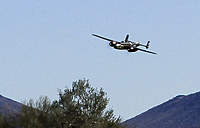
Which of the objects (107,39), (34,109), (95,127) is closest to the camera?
(107,39)

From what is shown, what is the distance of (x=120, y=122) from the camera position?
10894cm

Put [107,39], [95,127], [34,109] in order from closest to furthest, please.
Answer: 1. [107,39]
2. [95,127]
3. [34,109]

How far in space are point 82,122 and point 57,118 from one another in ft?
14.8

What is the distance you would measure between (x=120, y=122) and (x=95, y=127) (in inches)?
203

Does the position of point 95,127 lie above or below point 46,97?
below

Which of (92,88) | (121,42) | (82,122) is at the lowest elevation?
(121,42)

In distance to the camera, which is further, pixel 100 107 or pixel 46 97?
pixel 46 97

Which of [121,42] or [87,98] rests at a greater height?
[87,98]

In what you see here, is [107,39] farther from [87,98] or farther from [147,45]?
[87,98]

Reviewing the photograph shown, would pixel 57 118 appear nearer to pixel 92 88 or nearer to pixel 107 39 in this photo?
pixel 92 88

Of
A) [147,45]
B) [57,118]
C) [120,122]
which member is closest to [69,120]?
[57,118]

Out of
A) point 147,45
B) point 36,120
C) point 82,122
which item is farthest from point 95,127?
point 147,45

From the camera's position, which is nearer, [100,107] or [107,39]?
[107,39]

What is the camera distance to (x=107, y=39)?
63.6 metres
